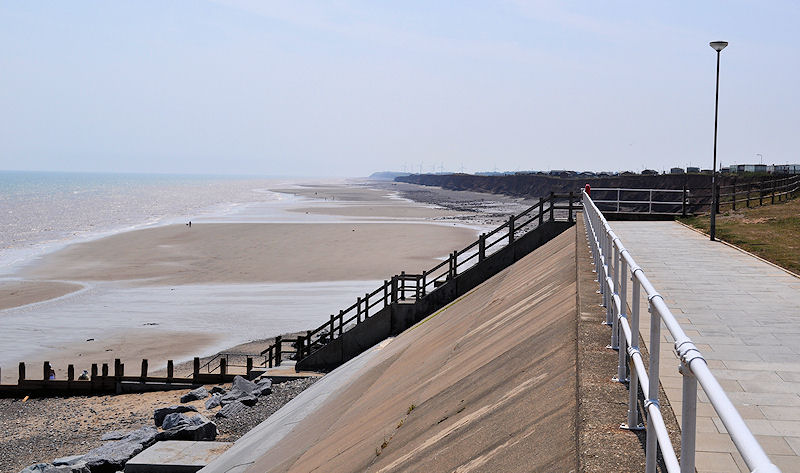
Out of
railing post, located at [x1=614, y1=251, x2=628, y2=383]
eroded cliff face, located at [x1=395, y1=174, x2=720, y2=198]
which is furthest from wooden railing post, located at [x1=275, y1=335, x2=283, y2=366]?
eroded cliff face, located at [x1=395, y1=174, x2=720, y2=198]

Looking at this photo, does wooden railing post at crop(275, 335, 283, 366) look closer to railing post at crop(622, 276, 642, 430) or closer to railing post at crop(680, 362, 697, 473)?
railing post at crop(622, 276, 642, 430)

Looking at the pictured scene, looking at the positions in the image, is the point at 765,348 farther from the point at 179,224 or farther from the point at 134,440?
the point at 179,224

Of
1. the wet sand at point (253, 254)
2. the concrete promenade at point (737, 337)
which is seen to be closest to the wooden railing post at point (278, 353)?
the concrete promenade at point (737, 337)

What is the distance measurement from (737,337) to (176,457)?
10063mm

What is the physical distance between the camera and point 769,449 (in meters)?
4.49

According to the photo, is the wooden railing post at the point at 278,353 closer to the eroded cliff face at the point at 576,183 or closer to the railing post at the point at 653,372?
the railing post at the point at 653,372

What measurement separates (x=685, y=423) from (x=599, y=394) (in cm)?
309

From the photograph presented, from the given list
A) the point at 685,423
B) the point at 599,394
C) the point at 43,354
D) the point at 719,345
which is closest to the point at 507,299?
the point at 719,345

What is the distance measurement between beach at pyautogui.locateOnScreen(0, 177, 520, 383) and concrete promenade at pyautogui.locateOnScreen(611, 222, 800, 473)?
1912cm

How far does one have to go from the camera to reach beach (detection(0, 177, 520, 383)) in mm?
28234

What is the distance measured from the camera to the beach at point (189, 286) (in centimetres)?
2823

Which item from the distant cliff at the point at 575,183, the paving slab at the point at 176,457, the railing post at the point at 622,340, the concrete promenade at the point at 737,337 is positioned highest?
the distant cliff at the point at 575,183

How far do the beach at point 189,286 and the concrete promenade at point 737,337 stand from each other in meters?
19.1

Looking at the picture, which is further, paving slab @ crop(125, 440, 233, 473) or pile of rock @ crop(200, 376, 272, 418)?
pile of rock @ crop(200, 376, 272, 418)
